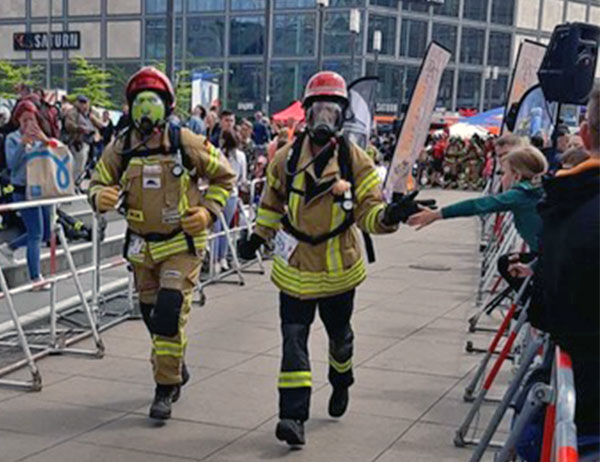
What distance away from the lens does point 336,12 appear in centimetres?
5534

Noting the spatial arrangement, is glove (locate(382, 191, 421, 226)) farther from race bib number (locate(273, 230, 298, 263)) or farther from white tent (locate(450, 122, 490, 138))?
white tent (locate(450, 122, 490, 138))

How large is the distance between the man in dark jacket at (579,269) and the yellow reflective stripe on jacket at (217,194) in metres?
3.16

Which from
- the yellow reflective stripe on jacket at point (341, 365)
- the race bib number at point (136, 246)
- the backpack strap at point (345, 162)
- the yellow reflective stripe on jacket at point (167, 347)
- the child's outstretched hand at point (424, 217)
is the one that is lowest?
the yellow reflective stripe on jacket at point (341, 365)

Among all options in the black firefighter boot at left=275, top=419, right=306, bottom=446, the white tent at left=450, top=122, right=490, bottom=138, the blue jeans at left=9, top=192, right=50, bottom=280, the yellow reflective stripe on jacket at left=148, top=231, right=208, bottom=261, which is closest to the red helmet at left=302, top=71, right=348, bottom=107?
the yellow reflective stripe on jacket at left=148, top=231, right=208, bottom=261

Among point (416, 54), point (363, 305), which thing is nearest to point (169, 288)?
point (363, 305)

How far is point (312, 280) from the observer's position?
5.39 meters

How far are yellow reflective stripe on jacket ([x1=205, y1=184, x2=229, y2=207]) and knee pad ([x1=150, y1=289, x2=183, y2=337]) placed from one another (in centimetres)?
67

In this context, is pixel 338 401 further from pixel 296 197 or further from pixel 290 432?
pixel 296 197

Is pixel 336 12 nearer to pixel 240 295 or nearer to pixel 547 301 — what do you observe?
pixel 240 295

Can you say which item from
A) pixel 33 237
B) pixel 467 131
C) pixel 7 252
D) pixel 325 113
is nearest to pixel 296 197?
pixel 325 113

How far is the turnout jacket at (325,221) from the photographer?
5402 millimetres

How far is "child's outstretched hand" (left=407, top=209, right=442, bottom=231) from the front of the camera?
4887 millimetres

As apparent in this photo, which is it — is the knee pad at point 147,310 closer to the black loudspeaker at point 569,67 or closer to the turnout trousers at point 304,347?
the turnout trousers at point 304,347

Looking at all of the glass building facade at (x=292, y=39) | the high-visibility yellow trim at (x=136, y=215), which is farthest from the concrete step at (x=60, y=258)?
the glass building facade at (x=292, y=39)
